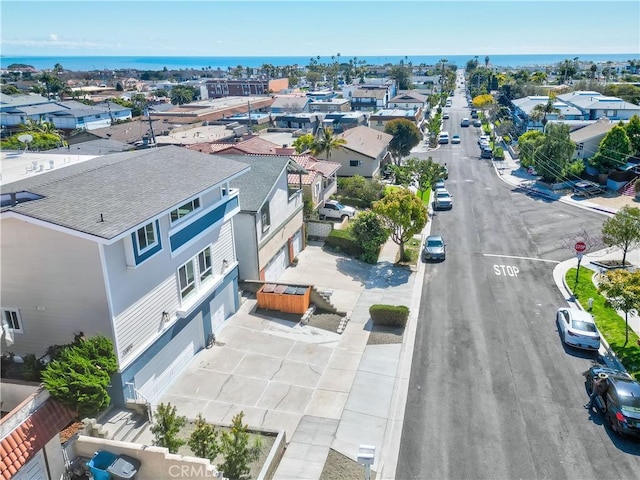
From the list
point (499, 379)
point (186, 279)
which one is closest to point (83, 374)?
point (186, 279)

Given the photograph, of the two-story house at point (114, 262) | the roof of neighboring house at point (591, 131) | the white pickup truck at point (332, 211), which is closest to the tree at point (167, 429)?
the two-story house at point (114, 262)

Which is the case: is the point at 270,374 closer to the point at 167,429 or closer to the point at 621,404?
the point at 167,429

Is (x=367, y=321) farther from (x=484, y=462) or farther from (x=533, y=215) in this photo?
(x=533, y=215)

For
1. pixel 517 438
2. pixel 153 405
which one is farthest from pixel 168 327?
pixel 517 438

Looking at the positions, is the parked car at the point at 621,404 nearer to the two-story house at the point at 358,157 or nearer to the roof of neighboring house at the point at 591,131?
the two-story house at the point at 358,157

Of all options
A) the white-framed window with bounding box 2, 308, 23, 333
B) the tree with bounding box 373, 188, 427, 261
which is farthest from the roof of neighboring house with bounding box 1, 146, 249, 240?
the tree with bounding box 373, 188, 427, 261
